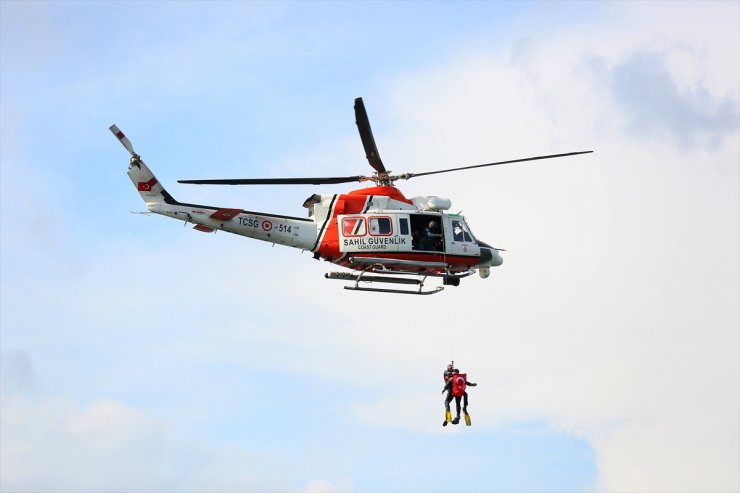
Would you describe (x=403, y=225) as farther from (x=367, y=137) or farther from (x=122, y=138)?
(x=122, y=138)

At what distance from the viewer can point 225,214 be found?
3988 cm

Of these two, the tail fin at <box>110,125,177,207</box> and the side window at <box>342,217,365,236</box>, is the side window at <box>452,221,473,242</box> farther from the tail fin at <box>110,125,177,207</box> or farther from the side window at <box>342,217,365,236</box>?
the tail fin at <box>110,125,177,207</box>

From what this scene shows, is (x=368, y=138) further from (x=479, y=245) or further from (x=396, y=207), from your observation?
(x=479, y=245)

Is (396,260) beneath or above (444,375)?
above

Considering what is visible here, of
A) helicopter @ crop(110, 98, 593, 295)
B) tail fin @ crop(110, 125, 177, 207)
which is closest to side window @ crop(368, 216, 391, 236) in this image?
helicopter @ crop(110, 98, 593, 295)

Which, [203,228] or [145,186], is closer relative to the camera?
[145,186]

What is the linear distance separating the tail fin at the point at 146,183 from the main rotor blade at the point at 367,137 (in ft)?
20.5

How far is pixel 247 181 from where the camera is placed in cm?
3888

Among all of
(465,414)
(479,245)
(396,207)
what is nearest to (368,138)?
(396,207)

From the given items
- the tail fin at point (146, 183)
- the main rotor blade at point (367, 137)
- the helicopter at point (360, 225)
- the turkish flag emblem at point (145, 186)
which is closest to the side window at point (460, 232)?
the helicopter at point (360, 225)

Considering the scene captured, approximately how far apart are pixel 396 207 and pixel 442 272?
260 cm

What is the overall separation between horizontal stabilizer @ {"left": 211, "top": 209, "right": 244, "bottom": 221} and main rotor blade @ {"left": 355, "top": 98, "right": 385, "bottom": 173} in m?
4.59

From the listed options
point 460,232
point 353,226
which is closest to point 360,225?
point 353,226

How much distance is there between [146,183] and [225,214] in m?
2.65
